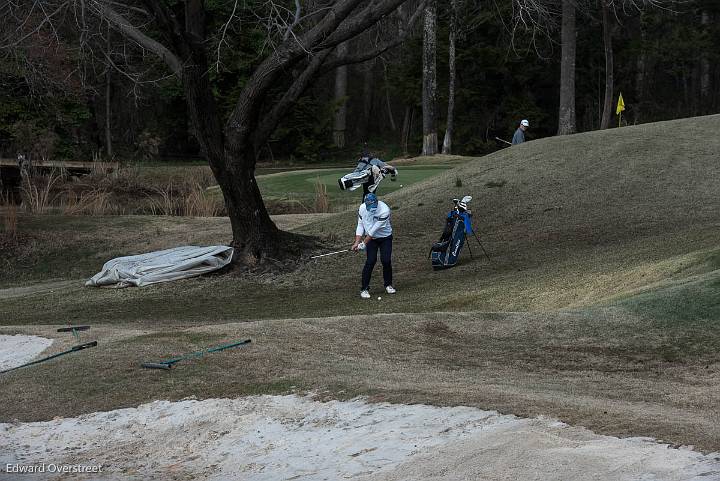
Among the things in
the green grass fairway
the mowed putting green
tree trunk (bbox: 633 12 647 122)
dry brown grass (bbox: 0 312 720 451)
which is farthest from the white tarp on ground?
tree trunk (bbox: 633 12 647 122)

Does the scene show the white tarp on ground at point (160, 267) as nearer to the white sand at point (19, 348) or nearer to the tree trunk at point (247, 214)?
the tree trunk at point (247, 214)

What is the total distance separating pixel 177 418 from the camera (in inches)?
322

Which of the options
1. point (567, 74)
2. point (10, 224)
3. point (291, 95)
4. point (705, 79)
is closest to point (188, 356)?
point (291, 95)

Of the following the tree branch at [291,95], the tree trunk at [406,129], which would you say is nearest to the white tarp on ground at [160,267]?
the tree branch at [291,95]

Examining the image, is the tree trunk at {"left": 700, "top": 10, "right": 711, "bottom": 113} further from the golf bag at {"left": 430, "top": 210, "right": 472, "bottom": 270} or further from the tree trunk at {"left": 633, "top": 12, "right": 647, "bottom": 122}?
the golf bag at {"left": 430, "top": 210, "right": 472, "bottom": 270}

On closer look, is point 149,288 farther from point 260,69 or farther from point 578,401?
point 578,401

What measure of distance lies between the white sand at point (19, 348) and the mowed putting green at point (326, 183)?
15.8m

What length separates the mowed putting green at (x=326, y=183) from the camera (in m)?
27.8

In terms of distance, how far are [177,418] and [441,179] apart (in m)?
17.7

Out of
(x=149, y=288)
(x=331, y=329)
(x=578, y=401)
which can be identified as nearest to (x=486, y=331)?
(x=331, y=329)

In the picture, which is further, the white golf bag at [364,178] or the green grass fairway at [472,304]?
the white golf bag at [364,178]

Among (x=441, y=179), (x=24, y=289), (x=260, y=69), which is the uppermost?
(x=260, y=69)

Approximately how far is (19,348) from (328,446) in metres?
5.50

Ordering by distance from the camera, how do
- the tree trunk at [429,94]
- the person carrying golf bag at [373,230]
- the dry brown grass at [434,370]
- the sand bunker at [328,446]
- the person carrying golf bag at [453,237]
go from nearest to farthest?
1. the sand bunker at [328,446]
2. the dry brown grass at [434,370]
3. the person carrying golf bag at [373,230]
4. the person carrying golf bag at [453,237]
5. the tree trunk at [429,94]
